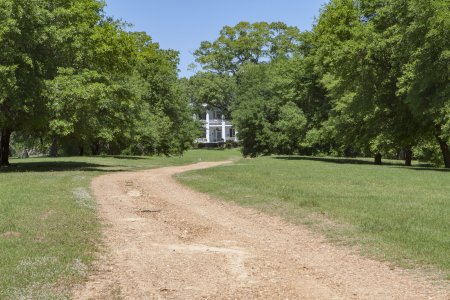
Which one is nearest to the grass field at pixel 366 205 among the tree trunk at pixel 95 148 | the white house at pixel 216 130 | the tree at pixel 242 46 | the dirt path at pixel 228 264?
the dirt path at pixel 228 264

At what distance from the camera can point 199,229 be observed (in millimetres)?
12383

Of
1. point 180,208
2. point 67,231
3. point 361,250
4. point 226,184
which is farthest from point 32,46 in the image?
point 361,250

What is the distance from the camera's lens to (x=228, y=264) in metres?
8.86

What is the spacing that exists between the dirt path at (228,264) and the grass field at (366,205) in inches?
26.1

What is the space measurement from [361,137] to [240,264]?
32805 millimetres

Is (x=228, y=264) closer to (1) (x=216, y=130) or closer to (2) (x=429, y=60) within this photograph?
(2) (x=429, y=60)

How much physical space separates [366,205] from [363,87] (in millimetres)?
22585

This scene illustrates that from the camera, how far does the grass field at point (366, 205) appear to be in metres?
9.91

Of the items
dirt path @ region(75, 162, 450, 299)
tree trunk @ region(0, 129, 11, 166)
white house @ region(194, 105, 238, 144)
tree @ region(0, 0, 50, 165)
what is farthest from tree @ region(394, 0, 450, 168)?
white house @ region(194, 105, 238, 144)

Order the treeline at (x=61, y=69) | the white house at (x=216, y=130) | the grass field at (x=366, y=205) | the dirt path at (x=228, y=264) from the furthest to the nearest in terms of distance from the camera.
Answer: the white house at (x=216, y=130) < the treeline at (x=61, y=69) < the grass field at (x=366, y=205) < the dirt path at (x=228, y=264)

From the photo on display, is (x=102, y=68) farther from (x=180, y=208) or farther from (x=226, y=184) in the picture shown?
(x=180, y=208)

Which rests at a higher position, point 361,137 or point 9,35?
point 9,35

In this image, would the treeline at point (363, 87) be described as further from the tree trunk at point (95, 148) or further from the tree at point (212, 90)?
the tree at point (212, 90)

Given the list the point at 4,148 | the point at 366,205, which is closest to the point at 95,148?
the point at 4,148
